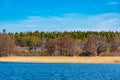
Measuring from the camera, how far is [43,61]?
4247 inches

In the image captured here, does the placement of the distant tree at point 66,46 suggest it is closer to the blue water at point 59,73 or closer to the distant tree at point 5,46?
the distant tree at point 5,46

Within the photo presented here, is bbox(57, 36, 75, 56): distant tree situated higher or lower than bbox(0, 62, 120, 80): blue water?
higher

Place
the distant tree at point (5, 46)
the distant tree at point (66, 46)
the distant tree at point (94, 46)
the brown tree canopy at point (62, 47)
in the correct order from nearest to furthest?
the distant tree at point (5, 46)
the distant tree at point (66, 46)
the brown tree canopy at point (62, 47)
the distant tree at point (94, 46)

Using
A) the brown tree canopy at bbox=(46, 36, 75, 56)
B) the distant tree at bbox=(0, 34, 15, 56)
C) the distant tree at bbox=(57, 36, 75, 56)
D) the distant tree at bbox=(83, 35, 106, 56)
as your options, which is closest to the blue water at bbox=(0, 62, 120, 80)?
the distant tree at bbox=(0, 34, 15, 56)

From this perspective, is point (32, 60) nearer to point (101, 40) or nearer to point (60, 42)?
point (60, 42)

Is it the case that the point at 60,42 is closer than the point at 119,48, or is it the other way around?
the point at 60,42

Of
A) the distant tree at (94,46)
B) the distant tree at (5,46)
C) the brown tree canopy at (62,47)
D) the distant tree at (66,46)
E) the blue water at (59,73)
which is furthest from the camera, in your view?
the distant tree at (94,46)

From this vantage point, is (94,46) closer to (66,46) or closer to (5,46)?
(66,46)

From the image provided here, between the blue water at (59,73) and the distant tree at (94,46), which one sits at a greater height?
the distant tree at (94,46)

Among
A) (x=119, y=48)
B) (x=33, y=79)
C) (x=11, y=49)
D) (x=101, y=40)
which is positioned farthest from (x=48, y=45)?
(x=33, y=79)

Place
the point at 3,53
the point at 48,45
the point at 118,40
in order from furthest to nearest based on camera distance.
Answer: the point at 118,40 → the point at 48,45 → the point at 3,53

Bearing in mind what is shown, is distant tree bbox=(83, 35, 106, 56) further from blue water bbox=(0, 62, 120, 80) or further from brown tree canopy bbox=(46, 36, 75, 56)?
blue water bbox=(0, 62, 120, 80)

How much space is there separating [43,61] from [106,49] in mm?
56250

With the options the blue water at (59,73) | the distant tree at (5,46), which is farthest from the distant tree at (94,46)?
the blue water at (59,73)
